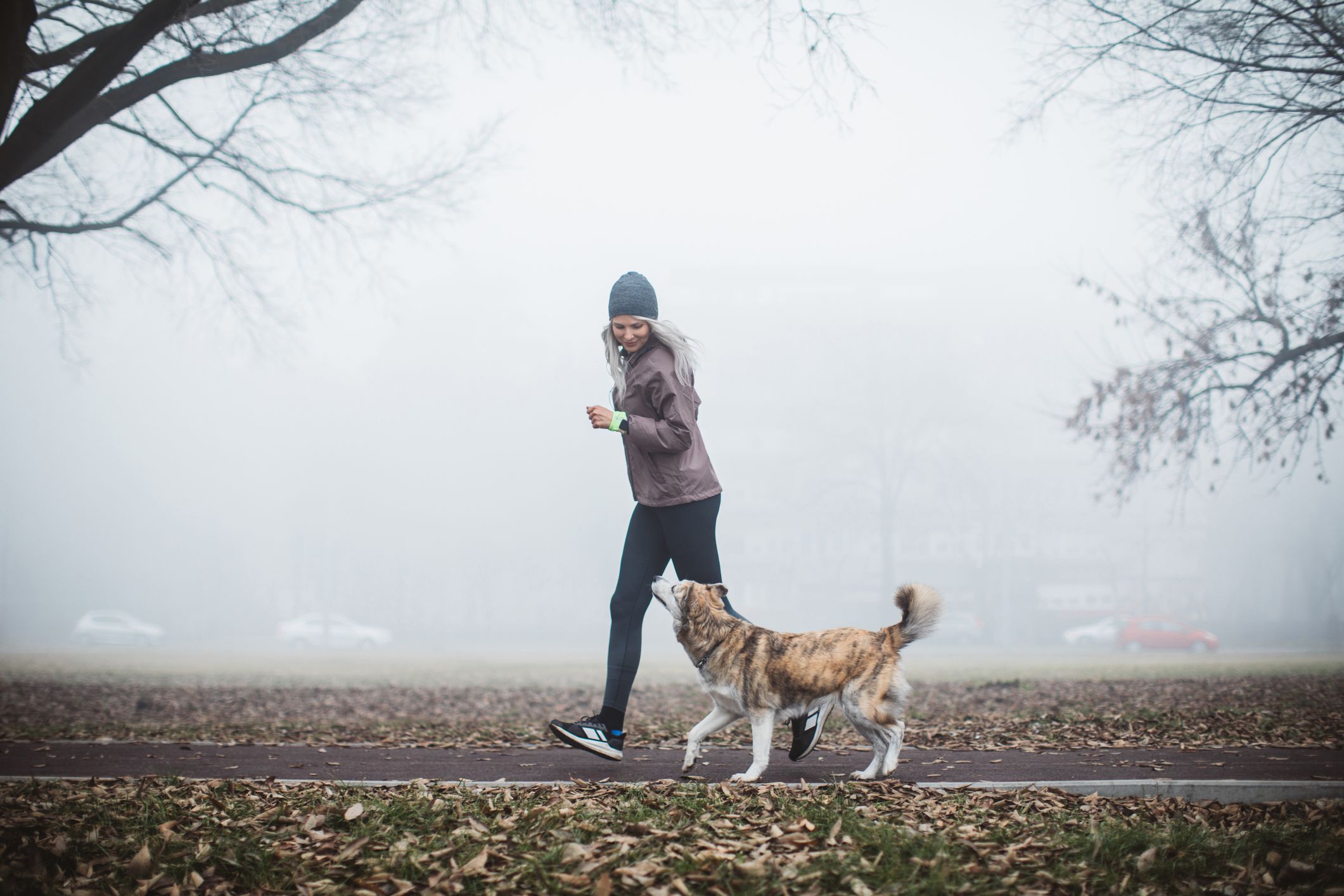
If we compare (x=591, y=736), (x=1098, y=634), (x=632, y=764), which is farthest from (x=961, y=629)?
(x=591, y=736)

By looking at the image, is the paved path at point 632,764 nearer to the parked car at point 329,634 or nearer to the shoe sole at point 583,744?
the shoe sole at point 583,744

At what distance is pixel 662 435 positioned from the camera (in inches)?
184

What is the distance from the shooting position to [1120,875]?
130 inches

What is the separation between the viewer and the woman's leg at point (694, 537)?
4832 millimetres

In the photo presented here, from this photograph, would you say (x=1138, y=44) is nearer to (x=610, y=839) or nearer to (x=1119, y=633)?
(x=610, y=839)

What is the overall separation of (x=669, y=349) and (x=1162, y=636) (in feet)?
114

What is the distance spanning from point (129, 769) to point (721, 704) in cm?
355

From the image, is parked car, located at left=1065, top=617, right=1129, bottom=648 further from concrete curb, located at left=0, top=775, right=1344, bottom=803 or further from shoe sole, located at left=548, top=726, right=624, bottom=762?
shoe sole, located at left=548, top=726, right=624, bottom=762

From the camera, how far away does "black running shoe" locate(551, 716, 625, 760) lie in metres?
4.80

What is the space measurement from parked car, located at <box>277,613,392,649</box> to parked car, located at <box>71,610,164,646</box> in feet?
19.4

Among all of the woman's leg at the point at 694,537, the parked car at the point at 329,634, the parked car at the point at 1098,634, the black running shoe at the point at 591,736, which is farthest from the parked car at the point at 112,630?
the woman's leg at the point at 694,537

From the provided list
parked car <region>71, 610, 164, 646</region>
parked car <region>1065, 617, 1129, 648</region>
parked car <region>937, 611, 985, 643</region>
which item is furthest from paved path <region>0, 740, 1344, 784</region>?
parked car <region>71, 610, 164, 646</region>

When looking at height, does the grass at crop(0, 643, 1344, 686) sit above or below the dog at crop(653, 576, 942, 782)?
below

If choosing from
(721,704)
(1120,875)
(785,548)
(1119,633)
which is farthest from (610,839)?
(785,548)
